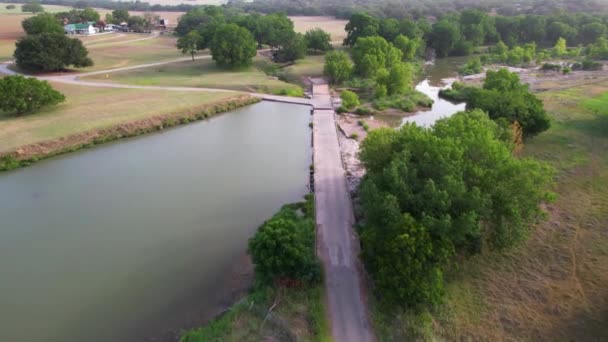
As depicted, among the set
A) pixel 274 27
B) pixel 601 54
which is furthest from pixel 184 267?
pixel 601 54

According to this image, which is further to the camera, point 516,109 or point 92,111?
point 92,111

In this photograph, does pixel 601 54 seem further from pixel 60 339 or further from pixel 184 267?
pixel 60 339

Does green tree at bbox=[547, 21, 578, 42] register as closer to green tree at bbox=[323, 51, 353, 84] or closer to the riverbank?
green tree at bbox=[323, 51, 353, 84]

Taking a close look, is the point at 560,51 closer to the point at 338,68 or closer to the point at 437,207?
the point at 338,68

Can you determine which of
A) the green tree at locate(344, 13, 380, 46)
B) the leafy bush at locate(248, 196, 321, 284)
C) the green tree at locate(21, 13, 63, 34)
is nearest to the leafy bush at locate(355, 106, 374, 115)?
the leafy bush at locate(248, 196, 321, 284)

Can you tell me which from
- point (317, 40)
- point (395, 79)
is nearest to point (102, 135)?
point (395, 79)

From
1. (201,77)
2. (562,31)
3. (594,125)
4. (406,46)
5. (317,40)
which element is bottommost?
(594,125)

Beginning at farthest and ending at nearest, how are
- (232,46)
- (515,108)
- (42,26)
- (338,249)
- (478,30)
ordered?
(478,30) → (42,26) → (232,46) → (515,108) → (338,249)
